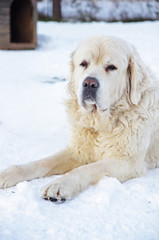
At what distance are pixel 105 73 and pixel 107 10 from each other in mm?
11842

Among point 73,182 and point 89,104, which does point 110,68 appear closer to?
point 89,104

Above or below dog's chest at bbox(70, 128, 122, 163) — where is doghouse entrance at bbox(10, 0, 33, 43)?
above

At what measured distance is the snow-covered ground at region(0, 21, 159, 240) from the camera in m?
2.38

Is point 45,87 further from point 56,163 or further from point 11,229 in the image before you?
point 11,229

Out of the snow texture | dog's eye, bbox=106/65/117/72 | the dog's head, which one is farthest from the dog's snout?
the snow texture

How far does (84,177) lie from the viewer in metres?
3.04

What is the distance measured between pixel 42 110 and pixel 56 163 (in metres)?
2.40

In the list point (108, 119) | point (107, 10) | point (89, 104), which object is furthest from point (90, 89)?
point (107, 10)

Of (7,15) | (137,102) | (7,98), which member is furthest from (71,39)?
(137,102)

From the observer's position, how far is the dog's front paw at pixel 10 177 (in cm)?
307

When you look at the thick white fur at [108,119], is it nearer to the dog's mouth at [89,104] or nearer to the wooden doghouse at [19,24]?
the dog's mouth at [89,104]

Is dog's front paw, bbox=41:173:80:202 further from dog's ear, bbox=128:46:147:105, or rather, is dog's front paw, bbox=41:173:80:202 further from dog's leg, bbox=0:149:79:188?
dog's ear, bbox=128:46:147:105

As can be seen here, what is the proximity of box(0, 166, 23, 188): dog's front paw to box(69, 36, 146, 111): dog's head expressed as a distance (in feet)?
2.55

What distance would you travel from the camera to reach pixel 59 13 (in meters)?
14.2
